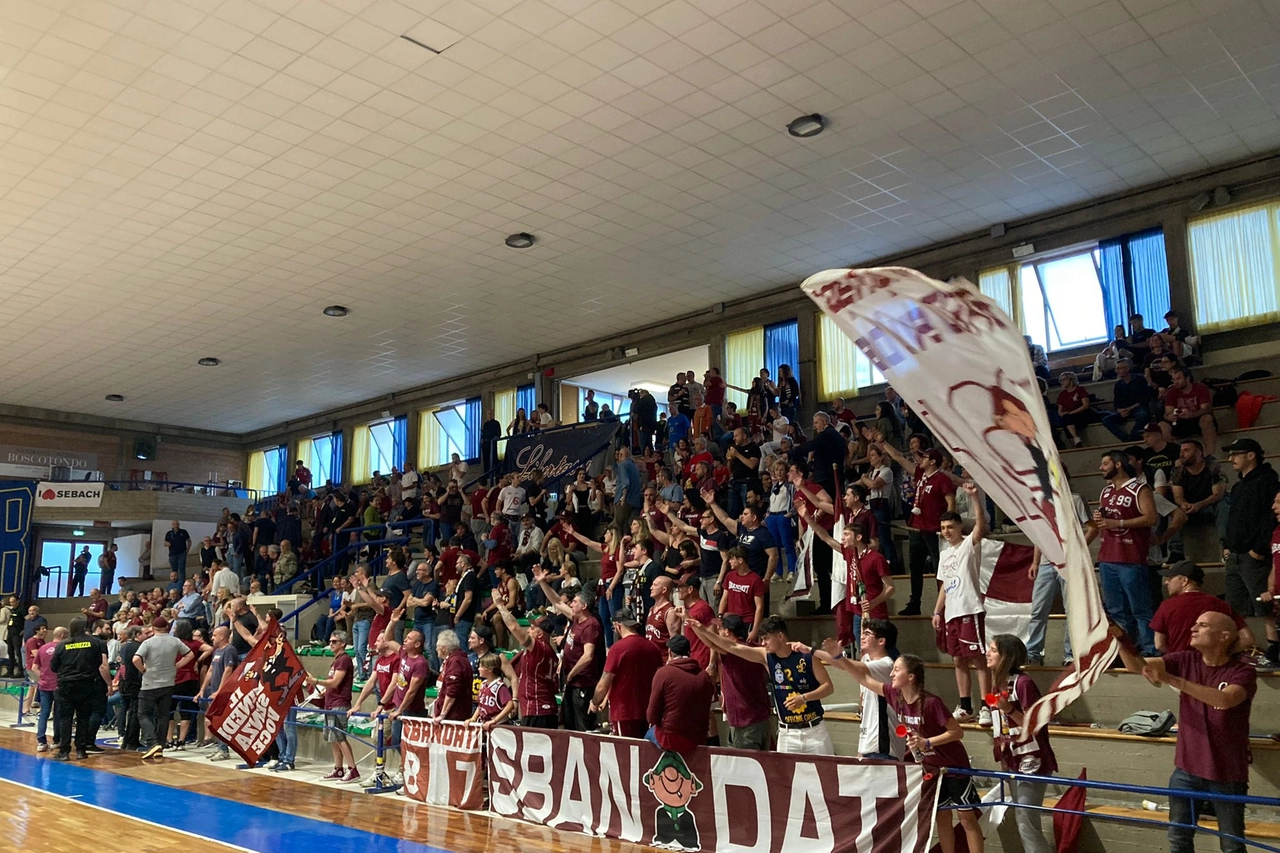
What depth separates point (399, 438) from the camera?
26766 mm

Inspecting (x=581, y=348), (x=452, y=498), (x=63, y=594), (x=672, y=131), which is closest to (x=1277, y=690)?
(x=672, y=131)

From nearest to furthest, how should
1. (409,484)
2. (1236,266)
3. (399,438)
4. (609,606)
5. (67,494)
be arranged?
(609,606) → (1236,266) → (409,484) → (67,494) → (399,438)

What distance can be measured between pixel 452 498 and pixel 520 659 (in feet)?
26.9

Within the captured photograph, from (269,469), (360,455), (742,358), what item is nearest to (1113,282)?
(742,358)

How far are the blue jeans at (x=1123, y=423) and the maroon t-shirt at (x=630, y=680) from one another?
24.7 ft

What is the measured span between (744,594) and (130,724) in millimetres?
9658

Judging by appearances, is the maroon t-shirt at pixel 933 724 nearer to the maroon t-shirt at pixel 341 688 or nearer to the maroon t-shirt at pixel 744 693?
the maroon t-shirt at pixel 744 693

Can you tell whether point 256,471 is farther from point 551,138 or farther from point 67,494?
point 551,138

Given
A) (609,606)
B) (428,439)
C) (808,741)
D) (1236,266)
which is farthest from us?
(428,439)

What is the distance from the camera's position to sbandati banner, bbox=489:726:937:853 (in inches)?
244

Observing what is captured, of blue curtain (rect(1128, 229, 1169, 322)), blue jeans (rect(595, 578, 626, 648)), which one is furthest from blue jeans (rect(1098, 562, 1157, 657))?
blue curtain (rect(1128, 229, 1169, 322))

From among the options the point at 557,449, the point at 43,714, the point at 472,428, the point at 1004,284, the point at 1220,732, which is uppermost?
the point at 1004,284

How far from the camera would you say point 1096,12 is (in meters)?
9.85

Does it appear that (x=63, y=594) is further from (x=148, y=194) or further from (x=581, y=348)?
(x=148, y=194)
